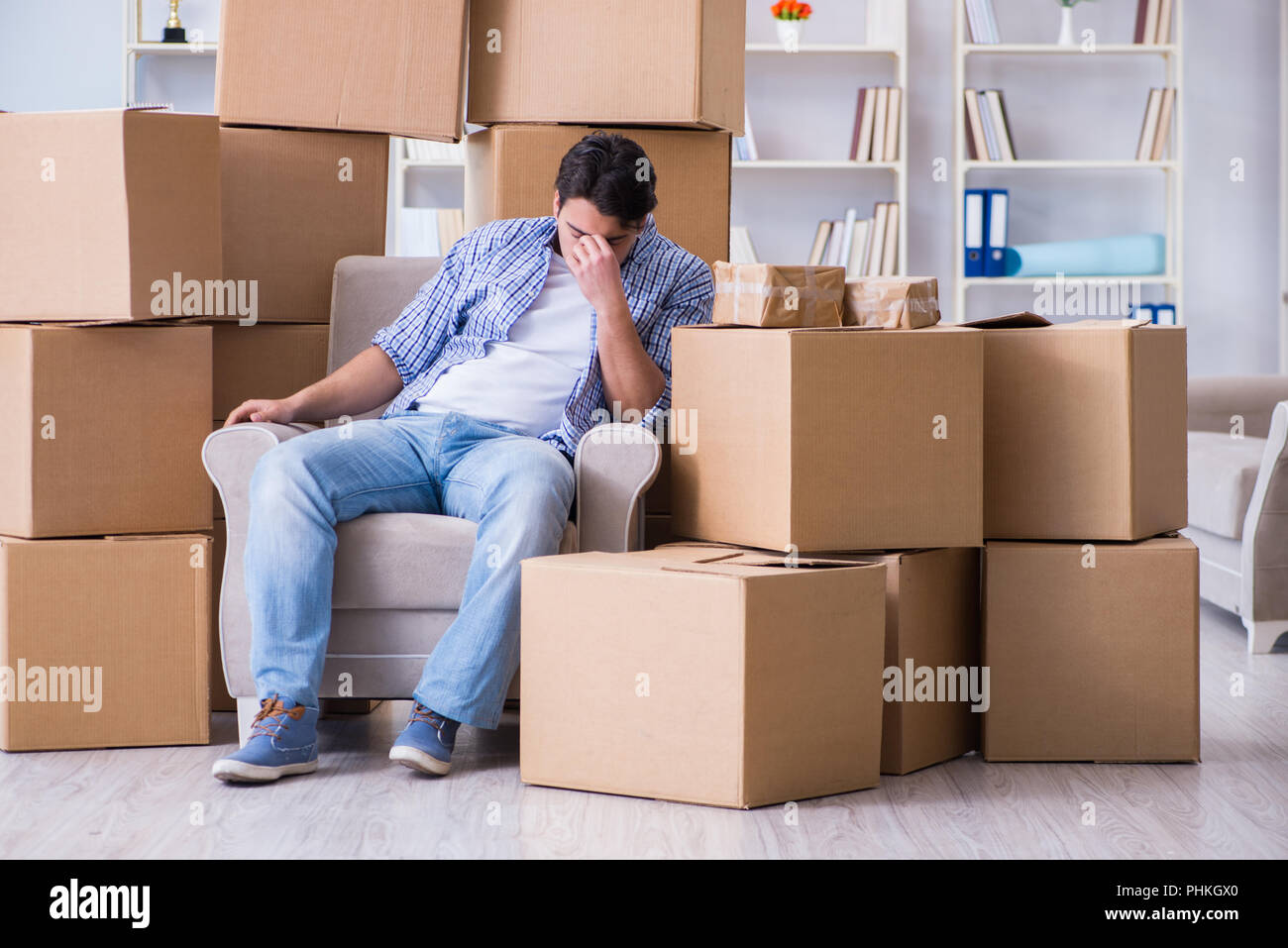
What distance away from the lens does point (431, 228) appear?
13.8 feet

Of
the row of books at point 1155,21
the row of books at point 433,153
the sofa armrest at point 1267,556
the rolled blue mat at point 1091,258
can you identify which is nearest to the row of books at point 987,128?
the rolled blue mat at point 1091,258

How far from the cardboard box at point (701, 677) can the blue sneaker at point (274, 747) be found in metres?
0.30

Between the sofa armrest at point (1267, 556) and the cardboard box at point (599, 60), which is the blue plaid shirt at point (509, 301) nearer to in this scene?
the cardboard box at point (599, 60)

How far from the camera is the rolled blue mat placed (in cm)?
427

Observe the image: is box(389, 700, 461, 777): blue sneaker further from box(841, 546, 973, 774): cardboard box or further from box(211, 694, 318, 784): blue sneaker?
box(841, 546, 973, 774): cardboard box

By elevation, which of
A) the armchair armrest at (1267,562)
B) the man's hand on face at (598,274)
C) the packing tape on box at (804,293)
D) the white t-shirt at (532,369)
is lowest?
the armchair armrest at (1267,562)

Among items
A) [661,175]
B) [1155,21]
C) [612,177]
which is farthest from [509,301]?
[1155,21]

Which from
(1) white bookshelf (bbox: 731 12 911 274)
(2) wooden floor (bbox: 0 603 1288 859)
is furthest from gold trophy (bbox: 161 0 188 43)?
(2) wooden floor (bbox: 0 603 1288 859)

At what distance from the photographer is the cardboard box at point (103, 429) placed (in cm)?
198

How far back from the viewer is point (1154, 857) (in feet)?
5.03

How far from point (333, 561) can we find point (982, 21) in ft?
10.3

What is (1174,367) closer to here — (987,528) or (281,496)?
(987,528)

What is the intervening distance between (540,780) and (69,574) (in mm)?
777

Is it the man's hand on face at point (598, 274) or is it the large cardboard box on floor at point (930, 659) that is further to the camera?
the man's hand on face at point (598, 274)
